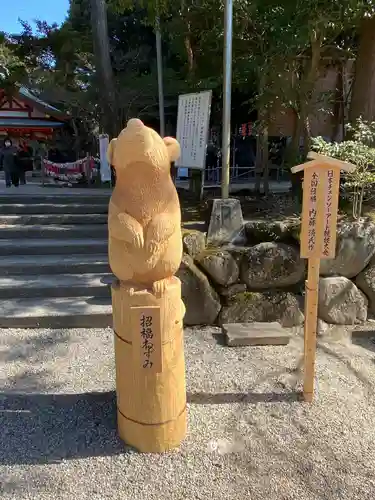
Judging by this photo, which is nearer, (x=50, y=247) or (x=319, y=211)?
(x=319, y=211)

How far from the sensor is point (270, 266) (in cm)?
475

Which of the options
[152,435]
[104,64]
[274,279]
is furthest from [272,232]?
[104,64]

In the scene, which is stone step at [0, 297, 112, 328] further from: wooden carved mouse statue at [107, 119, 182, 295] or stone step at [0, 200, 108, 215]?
stone step at [0, 200, 108, 215]

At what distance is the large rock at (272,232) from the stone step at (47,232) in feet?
7.62

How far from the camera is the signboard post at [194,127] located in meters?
6.69

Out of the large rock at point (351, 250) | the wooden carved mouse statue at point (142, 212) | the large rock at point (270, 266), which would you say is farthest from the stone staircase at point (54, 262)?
the large rock at point (351, 250)

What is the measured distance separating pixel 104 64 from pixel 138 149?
9366 mm

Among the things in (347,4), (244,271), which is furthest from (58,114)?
(244,271)

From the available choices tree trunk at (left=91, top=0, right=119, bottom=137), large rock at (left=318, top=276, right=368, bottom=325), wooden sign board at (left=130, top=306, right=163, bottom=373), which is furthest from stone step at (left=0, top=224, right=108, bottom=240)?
tree trunk at (left=91, top=0, right=119, bottom=137)

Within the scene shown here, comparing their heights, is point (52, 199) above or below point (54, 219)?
above

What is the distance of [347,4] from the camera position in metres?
5.61

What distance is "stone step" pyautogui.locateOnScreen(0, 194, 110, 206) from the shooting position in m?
7.06

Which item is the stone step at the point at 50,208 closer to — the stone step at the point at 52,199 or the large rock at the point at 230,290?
the stone step at the point at 52,199

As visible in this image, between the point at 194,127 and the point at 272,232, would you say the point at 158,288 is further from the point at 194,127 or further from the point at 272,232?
the point at 194,127
